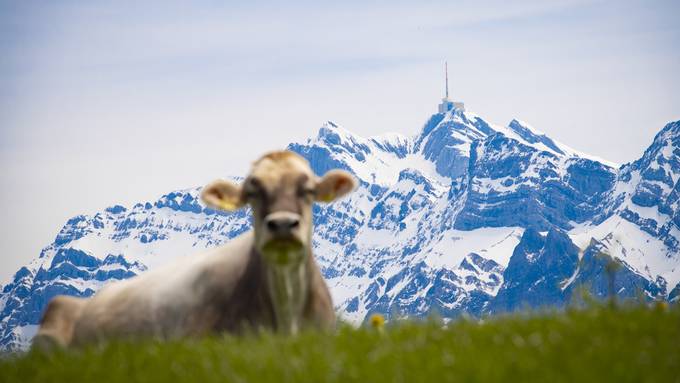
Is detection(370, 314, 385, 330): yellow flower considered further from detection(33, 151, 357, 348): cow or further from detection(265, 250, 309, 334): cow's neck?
detection(265, 250, 309, 334): cow's neck

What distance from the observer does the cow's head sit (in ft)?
37.4

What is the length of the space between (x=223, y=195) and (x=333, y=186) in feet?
4.13

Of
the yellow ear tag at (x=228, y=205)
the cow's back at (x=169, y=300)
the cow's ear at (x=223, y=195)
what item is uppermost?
the cow's ear at (x=223, y=195)

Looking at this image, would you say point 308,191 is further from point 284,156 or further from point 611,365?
point 611,365

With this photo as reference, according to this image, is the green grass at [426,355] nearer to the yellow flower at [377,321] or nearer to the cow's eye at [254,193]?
the yellow flower at [377,321]

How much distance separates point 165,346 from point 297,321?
224 cm

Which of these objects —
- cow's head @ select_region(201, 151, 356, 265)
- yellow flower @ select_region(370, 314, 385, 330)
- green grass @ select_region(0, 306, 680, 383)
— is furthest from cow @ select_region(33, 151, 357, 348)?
green grass @ select_region(0, 306, 680, 383)

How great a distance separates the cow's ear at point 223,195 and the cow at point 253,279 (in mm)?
11

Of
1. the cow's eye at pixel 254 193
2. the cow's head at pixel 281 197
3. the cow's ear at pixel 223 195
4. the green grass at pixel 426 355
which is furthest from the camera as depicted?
the cow's ear at pixel 223 195

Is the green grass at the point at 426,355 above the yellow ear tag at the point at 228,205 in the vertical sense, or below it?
below

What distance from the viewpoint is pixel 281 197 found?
1208cm

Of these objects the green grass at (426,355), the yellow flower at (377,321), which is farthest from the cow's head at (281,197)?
the green grass at (426,355)

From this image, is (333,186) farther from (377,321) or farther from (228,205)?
(377,321)

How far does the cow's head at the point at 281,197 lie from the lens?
11398mm
